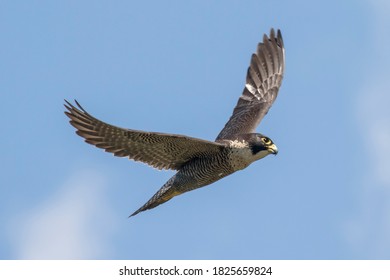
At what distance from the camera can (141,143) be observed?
665 inches

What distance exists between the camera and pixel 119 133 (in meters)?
16.6

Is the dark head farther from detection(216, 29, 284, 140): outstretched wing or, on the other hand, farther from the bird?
detection(216, 29, 284, 140): outstretched wing

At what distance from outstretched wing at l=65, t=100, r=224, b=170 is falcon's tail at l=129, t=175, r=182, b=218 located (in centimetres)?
32

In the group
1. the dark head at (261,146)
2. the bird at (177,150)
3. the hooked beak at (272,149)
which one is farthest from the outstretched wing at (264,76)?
the hooked beak at (272,149)

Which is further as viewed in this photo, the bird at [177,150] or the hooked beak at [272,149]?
the hooked beak at [272,149]

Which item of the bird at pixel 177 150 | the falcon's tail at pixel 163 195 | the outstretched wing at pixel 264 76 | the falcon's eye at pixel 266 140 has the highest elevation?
the outstretched wing at pixel 264 76

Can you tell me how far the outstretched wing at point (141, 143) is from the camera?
16.4 metres

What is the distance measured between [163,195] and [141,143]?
1.22m

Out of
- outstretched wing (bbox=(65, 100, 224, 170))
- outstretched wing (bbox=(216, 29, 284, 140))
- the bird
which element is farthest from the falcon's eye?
outstretched wing (bbox=(216, 29, 284, 140))

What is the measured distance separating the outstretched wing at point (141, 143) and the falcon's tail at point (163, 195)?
32cm

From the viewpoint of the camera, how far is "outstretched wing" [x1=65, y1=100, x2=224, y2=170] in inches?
647

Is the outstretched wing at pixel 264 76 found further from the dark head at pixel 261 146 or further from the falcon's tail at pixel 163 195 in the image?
the falcon's tail at pixel 163 195

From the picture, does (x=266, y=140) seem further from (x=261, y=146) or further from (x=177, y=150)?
(x=177, y=150)
